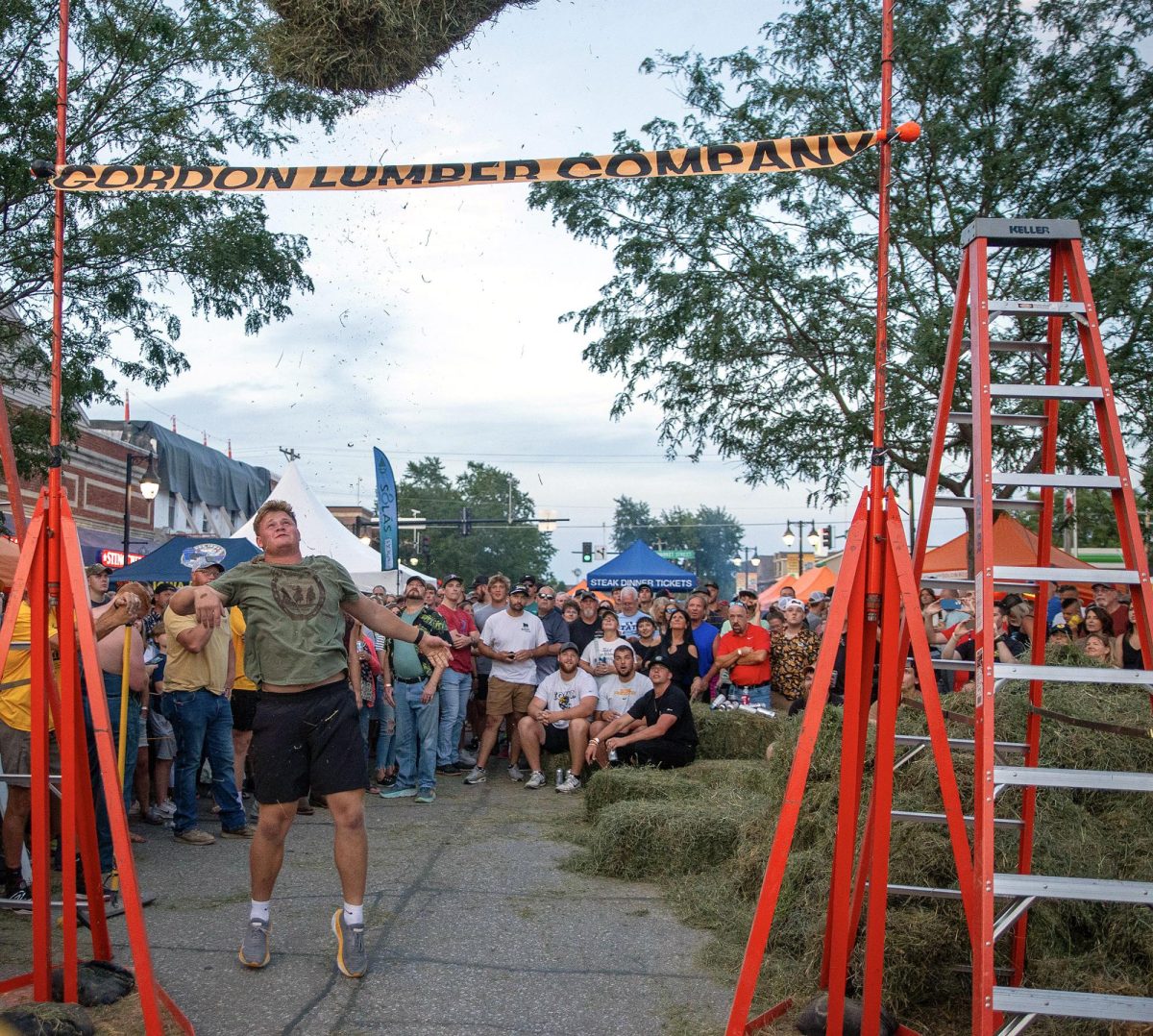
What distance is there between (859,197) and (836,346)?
188 centimetres

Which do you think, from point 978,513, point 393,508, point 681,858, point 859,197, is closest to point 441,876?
point 681,858

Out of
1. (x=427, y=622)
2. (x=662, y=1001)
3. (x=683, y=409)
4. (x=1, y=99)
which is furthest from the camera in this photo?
(x=683, y=409)

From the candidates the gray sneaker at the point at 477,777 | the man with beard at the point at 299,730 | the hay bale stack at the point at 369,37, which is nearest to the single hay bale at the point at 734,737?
the gray sneaker at the point at 477,777

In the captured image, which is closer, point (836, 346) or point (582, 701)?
point (582, 701)

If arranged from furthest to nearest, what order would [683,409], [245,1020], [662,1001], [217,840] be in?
[683,409]
[217,840]
[662,1001]
[245,1020]

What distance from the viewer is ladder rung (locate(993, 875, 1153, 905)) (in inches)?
125

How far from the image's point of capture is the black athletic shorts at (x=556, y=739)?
418 inches

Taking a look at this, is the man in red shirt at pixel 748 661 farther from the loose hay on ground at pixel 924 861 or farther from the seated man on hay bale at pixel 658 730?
the loose hay on ground at pixel 924 861

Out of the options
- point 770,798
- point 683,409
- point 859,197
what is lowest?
point 770,798

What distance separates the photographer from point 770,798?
21.8 ft

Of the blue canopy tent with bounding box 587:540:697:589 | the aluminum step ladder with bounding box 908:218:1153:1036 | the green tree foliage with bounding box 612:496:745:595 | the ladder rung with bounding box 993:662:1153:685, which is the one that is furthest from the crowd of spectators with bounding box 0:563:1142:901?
the green tree foliage with bounding box 612:496:745:595

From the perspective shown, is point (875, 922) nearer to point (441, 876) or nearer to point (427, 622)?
point (441, 876)

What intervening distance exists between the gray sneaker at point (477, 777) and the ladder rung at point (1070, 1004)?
7.96m

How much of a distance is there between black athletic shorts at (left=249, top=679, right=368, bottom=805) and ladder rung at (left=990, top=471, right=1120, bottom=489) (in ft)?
9.51
